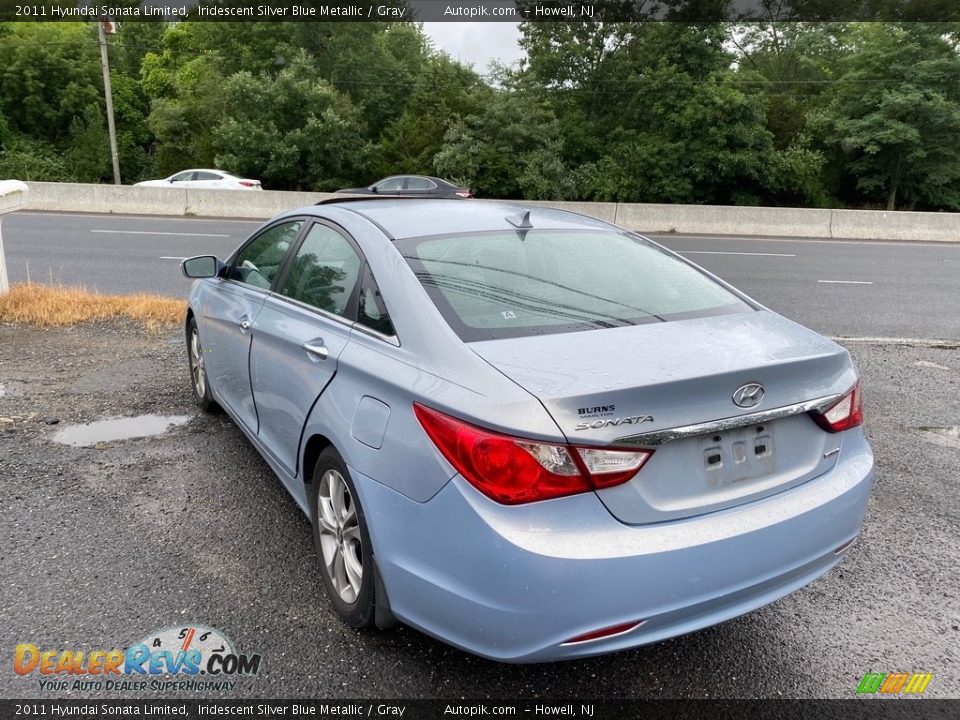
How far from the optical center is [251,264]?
4102 millimetres

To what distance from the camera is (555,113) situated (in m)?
34.0

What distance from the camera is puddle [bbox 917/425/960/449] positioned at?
4.56 meters

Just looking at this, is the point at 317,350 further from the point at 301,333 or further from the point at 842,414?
the point at 842,414

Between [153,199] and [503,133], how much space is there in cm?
1403

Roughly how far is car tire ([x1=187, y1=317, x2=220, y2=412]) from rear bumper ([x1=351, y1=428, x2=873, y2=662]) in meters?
2.85

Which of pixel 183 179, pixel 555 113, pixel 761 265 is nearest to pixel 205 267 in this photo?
pixel 761 265

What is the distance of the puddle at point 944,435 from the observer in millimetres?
4559

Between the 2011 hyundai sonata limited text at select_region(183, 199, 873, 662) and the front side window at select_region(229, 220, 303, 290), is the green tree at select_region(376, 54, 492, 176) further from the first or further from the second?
the 2011 hyundai sonata limited text at select_region(183, 199, 873, 662)

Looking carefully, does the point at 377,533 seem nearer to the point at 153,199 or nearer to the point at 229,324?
the point at 229,324

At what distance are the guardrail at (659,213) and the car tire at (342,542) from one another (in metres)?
17.8

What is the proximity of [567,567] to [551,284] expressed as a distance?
1217 mm

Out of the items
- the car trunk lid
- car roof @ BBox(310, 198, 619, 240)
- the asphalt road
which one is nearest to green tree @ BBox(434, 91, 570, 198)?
the asphalt road

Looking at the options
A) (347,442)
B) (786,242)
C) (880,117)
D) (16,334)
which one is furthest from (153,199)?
(880,117)

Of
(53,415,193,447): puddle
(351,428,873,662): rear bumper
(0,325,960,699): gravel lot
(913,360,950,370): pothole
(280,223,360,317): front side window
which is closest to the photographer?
(351,428,873,662): rear bumper
